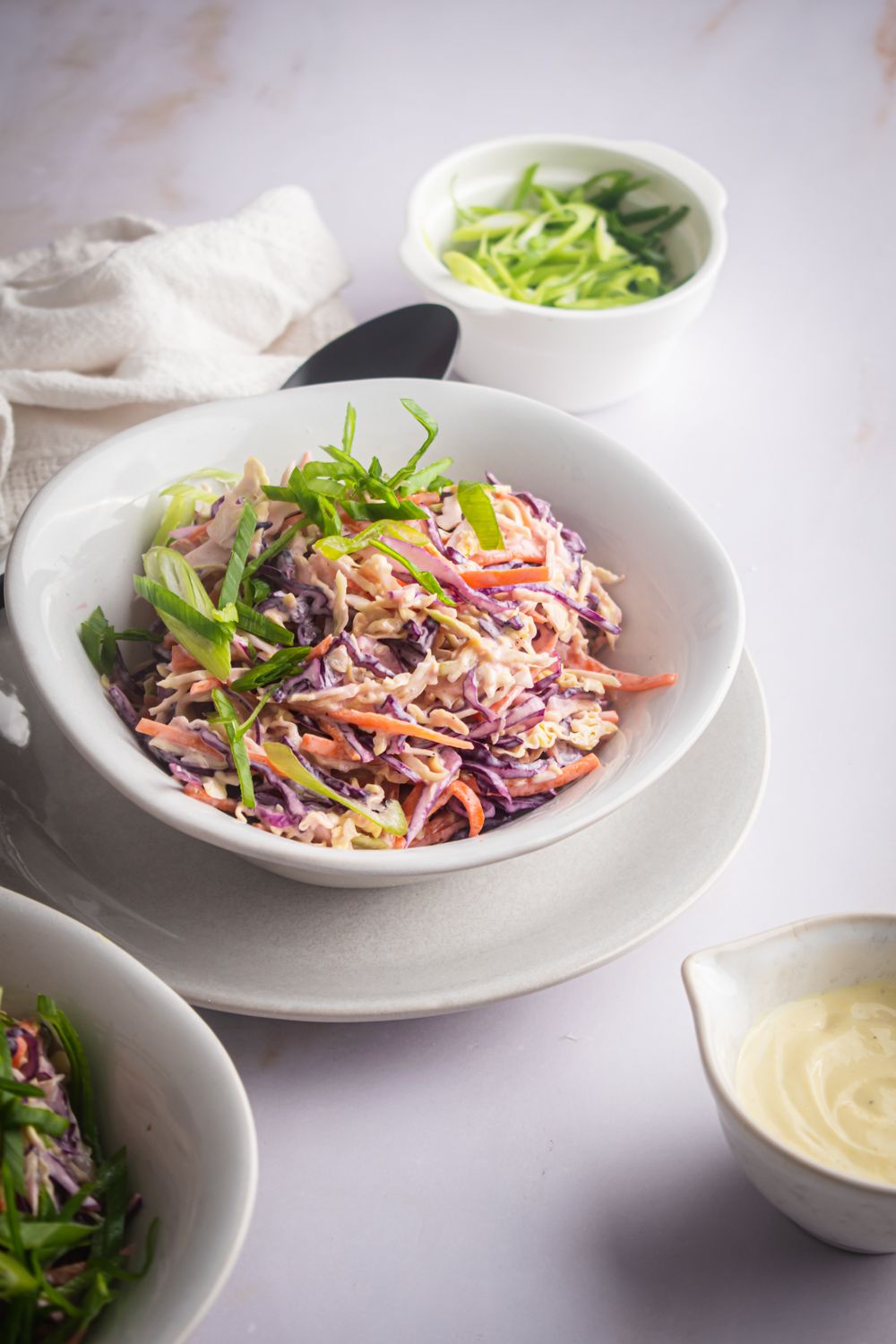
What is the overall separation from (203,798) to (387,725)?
0.99ft

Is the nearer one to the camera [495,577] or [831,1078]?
[831,1078]

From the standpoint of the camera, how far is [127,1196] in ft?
5.27

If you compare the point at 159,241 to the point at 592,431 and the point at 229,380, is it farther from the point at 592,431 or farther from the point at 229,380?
the point at 592,431

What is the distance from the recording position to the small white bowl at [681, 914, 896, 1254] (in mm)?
1577

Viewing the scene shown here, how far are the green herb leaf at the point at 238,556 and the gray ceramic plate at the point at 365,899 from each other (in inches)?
16.7

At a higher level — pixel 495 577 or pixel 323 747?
pixel 495 577

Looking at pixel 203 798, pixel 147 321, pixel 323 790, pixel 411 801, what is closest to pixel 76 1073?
pixel 203 798

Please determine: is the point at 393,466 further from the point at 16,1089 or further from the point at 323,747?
the point at 16,1089

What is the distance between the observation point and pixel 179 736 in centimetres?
197

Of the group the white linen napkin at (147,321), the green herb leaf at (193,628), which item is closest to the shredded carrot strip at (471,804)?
the green herb leaf at (193,628)

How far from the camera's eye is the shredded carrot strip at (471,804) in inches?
78.4

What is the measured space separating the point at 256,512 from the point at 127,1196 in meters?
1.12

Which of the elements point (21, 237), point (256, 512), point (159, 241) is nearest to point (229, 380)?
point (159, 241)

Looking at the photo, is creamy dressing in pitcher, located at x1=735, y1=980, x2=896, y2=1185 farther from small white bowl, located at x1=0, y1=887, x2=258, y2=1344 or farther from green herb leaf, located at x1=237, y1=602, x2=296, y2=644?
green herb leaf, located at x1=237, y1=602, x2=296, y2=644
